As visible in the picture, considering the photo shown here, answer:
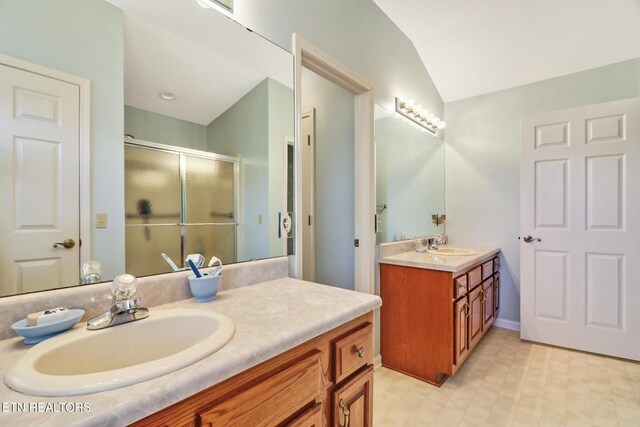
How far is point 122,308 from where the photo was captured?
0.77 meters

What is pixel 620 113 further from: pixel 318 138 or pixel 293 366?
pixel 293 366

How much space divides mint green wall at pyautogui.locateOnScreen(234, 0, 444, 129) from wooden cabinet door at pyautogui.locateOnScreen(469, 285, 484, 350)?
1.57 metres

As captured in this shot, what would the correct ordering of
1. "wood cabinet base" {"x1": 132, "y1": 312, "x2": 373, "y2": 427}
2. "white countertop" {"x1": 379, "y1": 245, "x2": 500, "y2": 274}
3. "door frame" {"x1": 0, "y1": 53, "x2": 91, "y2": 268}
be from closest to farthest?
"wood cabinet base" {"x1": 132, "y1": 312, "x2": 373, "y2": 427} → "door frame" {"x1": 0, "y1": 53, "x2": 91, "y2": 268} → "white countertop" {"x1": 379, "y1": 245, "x2": 500, "y2": 274}

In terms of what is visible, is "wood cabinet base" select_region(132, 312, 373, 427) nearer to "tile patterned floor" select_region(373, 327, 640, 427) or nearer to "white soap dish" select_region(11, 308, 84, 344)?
"white soap dish" select_region(11, 308, 84, 344)

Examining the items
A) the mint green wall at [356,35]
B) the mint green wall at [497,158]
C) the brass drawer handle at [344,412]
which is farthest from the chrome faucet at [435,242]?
the brass drawer handle at [344,412]

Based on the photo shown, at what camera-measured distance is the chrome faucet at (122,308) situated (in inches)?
28.8

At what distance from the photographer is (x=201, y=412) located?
544 mm

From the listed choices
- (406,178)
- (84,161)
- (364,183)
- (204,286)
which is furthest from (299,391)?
(406,178)

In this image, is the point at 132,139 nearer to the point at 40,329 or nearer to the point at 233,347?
the point at 40,329

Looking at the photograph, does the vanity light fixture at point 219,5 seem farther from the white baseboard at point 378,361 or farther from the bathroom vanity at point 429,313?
the white baseboard at point 378,361

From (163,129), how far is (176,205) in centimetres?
27

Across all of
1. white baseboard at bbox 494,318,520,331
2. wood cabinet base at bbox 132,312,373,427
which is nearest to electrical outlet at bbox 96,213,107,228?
wood cabinet base at bbox 132,312,373,427

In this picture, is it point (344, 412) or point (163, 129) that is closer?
point (344, 412)

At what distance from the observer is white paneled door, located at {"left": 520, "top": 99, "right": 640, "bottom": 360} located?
6.93ft
